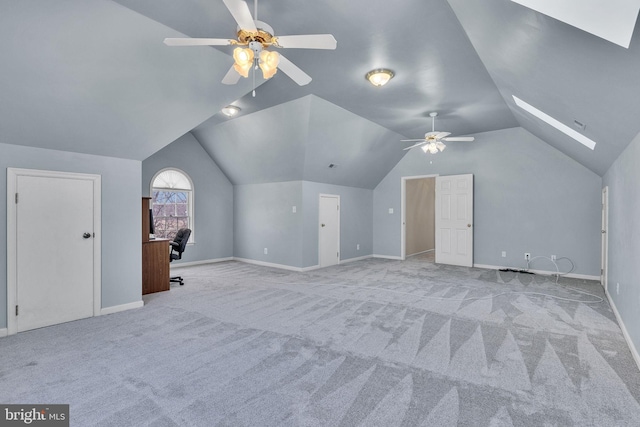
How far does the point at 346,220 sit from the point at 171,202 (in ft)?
13.5

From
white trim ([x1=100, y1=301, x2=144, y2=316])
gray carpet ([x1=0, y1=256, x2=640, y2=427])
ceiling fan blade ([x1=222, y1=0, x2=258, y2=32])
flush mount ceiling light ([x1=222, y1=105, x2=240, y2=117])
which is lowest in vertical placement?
gray carpet ([x1=0, y1=256, x2=640, y2=427])

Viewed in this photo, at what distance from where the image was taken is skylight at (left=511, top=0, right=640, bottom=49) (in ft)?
4.61

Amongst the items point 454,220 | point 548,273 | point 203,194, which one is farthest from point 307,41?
point 548,273

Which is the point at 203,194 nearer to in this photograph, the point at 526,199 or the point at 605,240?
the point at 526,199

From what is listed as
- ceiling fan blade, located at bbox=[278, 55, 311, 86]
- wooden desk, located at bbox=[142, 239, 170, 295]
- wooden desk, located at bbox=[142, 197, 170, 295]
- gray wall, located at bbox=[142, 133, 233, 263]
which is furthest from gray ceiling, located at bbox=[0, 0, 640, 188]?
gray wall, located at bbox=[142, 133, 233, 263]

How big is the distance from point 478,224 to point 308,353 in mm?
5633

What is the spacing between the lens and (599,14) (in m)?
1.56

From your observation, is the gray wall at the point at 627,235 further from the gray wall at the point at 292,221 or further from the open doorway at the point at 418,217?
the gray wall at the point at 292,221

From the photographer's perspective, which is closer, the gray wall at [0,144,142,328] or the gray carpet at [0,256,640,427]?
the gray carpet at [0,256,640,427]

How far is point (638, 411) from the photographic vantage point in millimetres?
1981

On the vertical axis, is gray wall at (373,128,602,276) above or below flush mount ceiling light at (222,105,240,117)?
below

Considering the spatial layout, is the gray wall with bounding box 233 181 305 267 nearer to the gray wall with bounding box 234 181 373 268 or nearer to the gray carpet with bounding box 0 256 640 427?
the gray wall with bounding box 234 181 373 268

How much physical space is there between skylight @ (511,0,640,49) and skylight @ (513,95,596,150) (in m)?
2.65

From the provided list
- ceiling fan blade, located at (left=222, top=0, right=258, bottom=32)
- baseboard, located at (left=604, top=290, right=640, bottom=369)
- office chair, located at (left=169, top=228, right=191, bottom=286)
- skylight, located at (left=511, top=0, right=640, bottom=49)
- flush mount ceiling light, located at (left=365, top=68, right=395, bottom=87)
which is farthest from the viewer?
office chair, located at (left=169, top=228, right=191, bottom=286)
